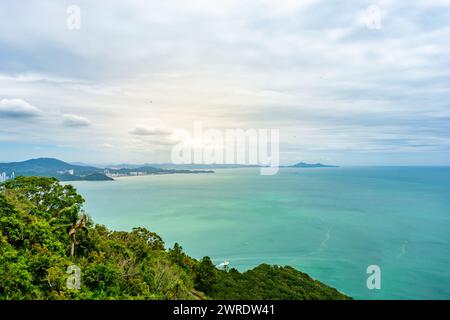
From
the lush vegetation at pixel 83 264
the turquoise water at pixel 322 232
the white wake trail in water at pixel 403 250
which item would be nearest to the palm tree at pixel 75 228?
the lush vegetation at pixel 83 264

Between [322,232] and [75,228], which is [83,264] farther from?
[322,232]

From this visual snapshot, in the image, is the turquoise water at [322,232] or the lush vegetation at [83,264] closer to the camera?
the lush vegetation at [83,264]

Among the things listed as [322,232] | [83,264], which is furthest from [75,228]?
[322,232]

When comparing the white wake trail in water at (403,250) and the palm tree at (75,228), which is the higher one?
the palm tree at (75,228)

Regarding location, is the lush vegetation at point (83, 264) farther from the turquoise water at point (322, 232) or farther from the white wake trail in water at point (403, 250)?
the white wake trail in water at point (403, 250)

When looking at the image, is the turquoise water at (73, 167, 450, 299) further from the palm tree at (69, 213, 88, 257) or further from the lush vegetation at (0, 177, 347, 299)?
the palm tree at (69, 213, 88, 257)

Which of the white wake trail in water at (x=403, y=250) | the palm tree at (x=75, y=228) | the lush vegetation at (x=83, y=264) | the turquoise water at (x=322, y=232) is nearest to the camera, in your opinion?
the lush vegetation at (x=83, y=264)

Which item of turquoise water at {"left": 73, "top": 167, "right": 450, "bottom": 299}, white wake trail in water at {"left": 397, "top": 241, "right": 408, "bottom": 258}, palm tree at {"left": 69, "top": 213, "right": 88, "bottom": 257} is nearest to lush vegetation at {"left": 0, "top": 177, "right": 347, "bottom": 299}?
palm tree at {"left": 69, "top": 213, "right": 88, "bottom": 257}
